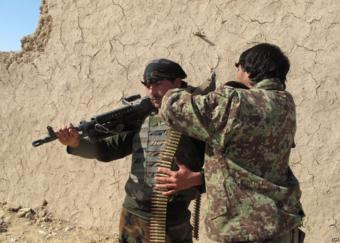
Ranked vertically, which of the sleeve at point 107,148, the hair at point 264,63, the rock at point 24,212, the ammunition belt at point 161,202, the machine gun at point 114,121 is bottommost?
the rock at point 24,212

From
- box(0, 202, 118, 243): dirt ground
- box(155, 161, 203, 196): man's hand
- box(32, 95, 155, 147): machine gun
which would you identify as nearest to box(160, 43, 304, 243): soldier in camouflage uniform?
box(155, 161, 203, 196): man's hand

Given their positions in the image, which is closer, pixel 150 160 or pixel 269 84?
pixel 269 84

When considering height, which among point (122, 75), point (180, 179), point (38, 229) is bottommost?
point (38, 229)

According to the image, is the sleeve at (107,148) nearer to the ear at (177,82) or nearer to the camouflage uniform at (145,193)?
the camouflage uniform at (145,193)

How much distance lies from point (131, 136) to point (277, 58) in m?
1.19

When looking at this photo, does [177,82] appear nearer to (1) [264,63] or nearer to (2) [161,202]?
(2) [161,202]

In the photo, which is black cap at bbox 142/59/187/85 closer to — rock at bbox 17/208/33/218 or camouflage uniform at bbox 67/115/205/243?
camouflage uniform at bbox 67/115/205/243

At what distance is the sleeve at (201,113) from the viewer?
197 cm

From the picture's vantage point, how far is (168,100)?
6.66 ft

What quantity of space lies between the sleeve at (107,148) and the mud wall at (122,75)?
1440 mm

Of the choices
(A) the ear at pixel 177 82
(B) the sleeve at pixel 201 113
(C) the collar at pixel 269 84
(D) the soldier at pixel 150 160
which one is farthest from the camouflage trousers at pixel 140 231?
(C) the collar at pixel 269 84

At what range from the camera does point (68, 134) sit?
281 centimetres

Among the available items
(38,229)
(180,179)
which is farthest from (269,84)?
(38,229)

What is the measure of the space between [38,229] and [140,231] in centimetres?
276
